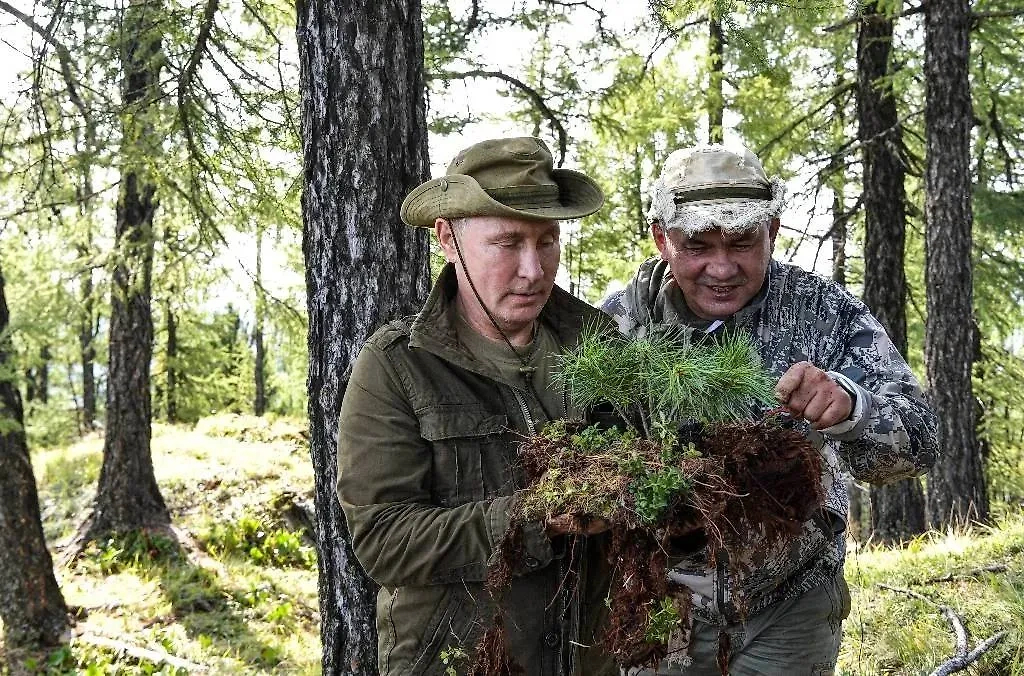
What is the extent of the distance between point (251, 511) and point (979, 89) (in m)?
9.87

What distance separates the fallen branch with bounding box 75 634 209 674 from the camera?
6832 mm

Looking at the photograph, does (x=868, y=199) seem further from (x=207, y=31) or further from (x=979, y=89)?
(x=207, y=31)

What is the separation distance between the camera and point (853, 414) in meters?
2.07

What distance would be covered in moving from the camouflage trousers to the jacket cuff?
682 millimetres

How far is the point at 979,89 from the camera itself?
9.07 metres

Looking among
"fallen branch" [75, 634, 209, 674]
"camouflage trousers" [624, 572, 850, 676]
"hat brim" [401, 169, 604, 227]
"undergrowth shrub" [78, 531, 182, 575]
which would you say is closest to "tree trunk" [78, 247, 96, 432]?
"undergrowth shrub" [78, 531, 182, 575]

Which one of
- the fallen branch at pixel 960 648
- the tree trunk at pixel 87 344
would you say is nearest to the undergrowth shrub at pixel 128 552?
the tree trunk at pixel 87 344

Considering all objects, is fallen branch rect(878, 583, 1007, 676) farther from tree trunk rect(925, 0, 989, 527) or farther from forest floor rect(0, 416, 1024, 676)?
tree trunk rect(925, 0, 989, 527)

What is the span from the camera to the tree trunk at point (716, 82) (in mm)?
10797

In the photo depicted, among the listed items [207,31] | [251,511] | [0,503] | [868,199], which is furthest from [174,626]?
[868,199]

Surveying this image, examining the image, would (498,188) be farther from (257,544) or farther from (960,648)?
(257,544)

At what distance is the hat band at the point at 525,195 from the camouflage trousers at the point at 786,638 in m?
1.38

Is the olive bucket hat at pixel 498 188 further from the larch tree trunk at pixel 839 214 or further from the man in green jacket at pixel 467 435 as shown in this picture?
the larch tree trunk at pixel 839 214

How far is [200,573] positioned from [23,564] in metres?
2.09
